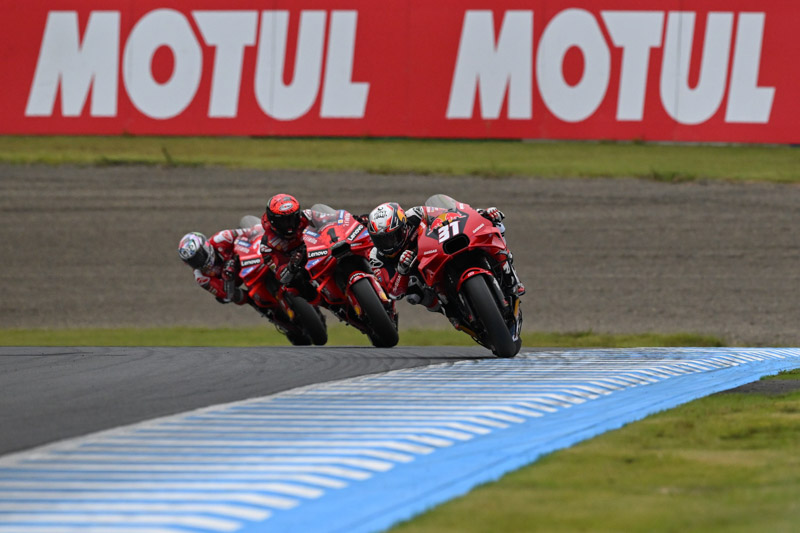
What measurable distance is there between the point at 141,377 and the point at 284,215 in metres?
4.92

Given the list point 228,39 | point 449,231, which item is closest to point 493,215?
point 449,231

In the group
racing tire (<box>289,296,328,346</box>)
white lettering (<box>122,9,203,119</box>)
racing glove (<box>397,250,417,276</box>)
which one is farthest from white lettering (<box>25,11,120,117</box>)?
racing glove (<box>397,250,417,276</box>)

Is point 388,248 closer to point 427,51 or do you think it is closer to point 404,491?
point 404,491

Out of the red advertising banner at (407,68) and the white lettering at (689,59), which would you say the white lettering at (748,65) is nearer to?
the red advertising banner at (407,68)

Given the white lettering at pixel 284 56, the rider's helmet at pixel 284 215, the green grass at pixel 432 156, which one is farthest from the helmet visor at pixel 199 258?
the green grass at pixel 432 156

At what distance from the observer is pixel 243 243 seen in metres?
15.8

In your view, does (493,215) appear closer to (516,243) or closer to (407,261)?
(407,261)

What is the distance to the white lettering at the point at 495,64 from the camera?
25047 mm

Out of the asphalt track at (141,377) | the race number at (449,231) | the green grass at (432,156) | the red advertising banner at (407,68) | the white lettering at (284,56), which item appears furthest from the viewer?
the white lettering at (284,56)

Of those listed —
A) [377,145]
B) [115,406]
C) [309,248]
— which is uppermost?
[377,145]

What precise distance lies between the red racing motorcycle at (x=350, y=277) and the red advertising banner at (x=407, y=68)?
12.0 metres

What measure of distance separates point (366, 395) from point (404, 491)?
3223mm

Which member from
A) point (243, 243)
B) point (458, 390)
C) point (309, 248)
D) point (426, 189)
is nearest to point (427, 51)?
point (426, 189)

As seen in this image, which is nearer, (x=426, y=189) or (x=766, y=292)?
(x=766, y=292)
